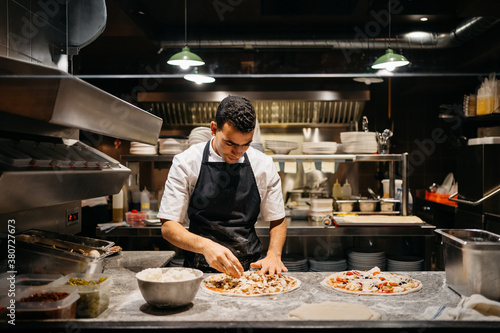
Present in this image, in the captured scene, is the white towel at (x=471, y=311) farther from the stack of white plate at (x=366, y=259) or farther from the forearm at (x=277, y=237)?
the stack of white plate at (x=366, y=259)

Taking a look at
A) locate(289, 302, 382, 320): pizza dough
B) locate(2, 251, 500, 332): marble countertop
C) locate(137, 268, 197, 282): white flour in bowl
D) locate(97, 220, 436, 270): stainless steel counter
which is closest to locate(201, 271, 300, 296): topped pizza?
locate(2, 251, 500, 332): marble countertop

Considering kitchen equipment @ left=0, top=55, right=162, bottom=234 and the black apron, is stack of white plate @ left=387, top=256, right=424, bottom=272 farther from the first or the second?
kitchen equipment @ left=0, top=55, right=162, bottom=234

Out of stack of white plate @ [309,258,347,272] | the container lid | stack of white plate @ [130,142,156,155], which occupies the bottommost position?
stack of white plate @ [309,258,347,272]

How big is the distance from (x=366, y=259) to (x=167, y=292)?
9.98 feet

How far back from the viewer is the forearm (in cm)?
247

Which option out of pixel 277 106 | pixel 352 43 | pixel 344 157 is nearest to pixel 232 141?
pixel 344 157

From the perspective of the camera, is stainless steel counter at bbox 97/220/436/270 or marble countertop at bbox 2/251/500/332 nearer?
marble countertop at bbox 2/251/500/332

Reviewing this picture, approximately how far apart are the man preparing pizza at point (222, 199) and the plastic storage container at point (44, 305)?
2.66 ft

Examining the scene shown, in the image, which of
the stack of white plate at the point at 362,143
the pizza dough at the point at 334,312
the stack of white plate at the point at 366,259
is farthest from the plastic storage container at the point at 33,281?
the stack of white plate at the point at 362,143

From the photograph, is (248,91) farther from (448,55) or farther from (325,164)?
(448,55)

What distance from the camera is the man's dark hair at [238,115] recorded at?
7.06 ft

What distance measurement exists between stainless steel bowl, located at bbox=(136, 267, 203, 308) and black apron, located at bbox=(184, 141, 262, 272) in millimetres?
849

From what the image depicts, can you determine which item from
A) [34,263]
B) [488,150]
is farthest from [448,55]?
[34,263]

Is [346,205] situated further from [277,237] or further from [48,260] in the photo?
[48,260]
